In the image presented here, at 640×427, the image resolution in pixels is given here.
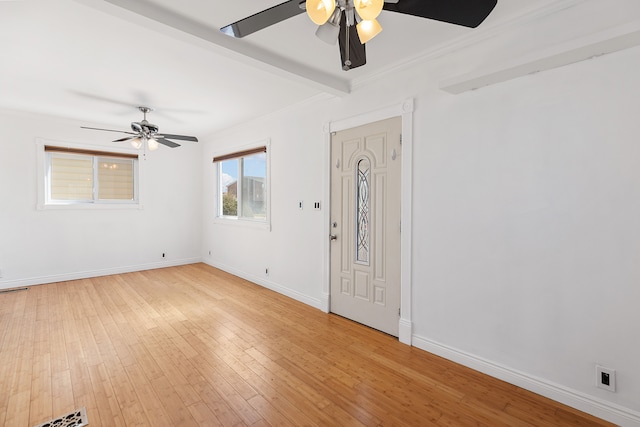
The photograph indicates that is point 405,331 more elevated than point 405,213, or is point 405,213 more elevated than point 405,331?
point 405,213

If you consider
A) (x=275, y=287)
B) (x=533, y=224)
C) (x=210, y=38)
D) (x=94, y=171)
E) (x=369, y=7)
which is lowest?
(x=275, y=287)

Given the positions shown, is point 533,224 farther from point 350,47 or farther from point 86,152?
point 86,152

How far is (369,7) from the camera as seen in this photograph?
1188 mm

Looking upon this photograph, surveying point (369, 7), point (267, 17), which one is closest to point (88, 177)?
point (267, 17)

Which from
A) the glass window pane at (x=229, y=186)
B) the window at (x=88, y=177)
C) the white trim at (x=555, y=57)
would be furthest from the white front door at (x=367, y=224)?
the window at (x=88, y=177)

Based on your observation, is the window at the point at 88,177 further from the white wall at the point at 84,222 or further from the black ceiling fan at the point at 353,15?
the black ceiling fan at the point at 353,15

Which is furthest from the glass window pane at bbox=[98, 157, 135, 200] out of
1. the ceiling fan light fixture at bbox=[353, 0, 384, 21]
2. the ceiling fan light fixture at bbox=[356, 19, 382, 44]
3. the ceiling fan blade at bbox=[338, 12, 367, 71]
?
the ceiling fan light fixture at bbox=[353, 0, 384, 21]

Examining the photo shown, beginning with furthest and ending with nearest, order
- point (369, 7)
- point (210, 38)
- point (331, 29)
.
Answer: point (210, 38)
point (331, 29)
point (369, 7)

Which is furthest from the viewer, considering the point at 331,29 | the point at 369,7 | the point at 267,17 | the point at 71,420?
the point at 71,420

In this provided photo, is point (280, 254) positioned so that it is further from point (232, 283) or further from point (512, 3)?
point (512, 3)

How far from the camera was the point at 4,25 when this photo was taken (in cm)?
219

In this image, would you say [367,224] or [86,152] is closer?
[367,224]

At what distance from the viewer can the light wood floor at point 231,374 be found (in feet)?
6.19

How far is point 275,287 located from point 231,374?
6.93ft
